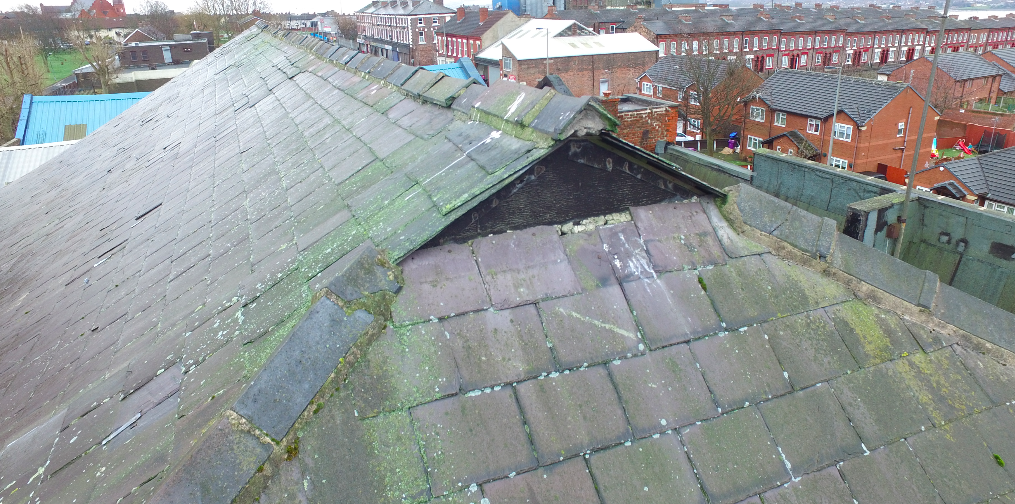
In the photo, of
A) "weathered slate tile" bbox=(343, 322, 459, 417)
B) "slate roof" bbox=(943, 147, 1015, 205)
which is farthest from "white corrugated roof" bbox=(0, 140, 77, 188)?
"slate roof" bbox=(943, 147, 1015, 205)

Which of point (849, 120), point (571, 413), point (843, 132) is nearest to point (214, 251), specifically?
point (571, 413)

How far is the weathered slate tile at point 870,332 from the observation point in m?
3.28

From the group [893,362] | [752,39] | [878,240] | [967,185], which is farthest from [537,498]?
[752,39]

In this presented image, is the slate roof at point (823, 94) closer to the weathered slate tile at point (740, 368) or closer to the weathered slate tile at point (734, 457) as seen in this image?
the weathered slate tile at point (740, 368)

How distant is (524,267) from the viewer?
311 centimetres

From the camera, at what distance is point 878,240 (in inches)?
275

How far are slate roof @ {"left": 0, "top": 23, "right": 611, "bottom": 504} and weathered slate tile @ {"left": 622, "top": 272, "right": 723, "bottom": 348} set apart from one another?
919 millimetres

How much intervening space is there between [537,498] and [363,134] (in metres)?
4.22

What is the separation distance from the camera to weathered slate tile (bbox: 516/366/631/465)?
2.59 m

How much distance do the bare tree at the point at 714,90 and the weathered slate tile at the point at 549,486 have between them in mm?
36816

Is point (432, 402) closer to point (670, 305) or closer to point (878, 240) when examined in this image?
point (670, 305)

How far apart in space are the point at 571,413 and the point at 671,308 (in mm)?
856

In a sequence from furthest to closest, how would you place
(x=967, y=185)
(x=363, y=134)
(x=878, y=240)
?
(x=967, y=185) < (x=878, y=240) < (x=363, y=134)

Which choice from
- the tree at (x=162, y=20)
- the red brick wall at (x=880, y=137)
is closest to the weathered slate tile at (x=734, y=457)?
the red brick wall at (x=880, y=137)
